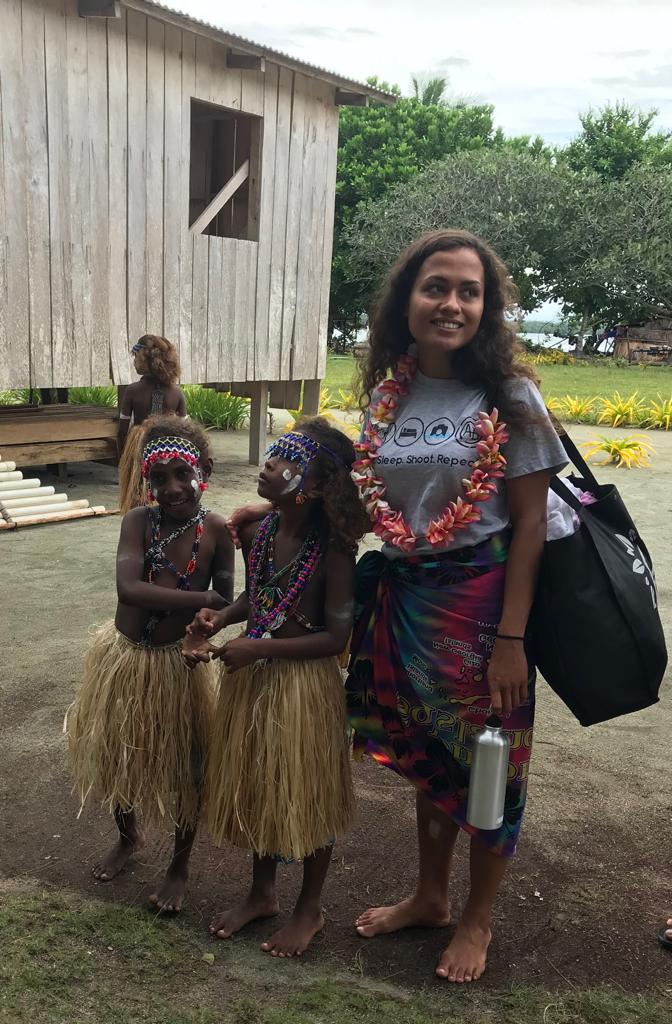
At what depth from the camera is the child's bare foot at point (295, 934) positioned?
229 cm

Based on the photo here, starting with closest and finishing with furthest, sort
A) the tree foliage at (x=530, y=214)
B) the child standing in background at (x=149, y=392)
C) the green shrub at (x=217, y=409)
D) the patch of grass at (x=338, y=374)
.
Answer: the child standing in background at (x=149, y=392)
the green shrub at (x=217, y=409)
the patch of grass at (x=338, y=374)
the tree foliage at (x=530, y=214)

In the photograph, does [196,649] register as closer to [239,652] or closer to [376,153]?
[239,652]

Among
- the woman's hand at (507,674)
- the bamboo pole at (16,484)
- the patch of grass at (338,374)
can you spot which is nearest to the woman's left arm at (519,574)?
the woman's hand at (507,674)

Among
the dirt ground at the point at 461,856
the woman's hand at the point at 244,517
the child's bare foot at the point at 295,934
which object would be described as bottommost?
the dirt ground at the point at 461,856

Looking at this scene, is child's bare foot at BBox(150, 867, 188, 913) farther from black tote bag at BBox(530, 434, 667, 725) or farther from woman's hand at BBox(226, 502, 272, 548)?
black tote bag at BBox(530, 434, 667, 725)

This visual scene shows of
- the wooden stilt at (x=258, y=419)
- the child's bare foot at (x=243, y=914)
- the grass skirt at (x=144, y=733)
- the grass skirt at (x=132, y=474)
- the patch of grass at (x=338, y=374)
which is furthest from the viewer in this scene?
the patch of grass at (x=338, y=374)

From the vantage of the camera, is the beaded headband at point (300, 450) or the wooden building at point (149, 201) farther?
the wooden building at point (149, 201)

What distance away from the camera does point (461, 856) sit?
2896mm

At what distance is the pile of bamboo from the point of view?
269 inches

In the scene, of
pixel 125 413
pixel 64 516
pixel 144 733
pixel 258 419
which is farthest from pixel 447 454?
pixel 258 419

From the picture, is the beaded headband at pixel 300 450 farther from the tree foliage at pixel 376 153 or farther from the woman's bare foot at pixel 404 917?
the tree foliage at pixel 376 153

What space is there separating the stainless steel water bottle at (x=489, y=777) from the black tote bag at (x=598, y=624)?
0.20 meters

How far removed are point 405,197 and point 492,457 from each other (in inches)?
1122

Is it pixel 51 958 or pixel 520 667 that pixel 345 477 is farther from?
pixel 51 958
